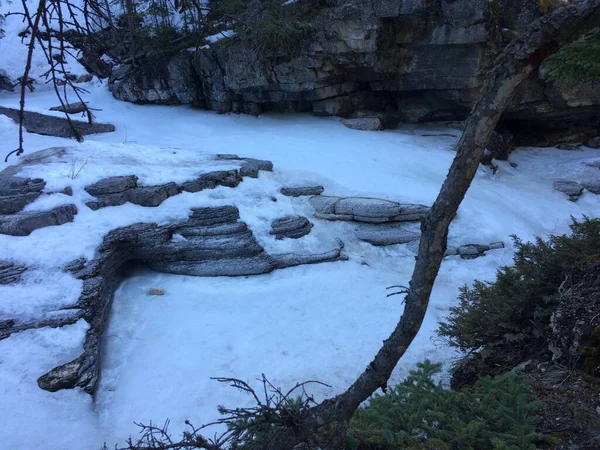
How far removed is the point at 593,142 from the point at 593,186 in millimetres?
3289

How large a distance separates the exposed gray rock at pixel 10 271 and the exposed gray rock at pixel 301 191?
4383 mm

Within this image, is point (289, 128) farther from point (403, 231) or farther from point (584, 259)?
point (584, 259)

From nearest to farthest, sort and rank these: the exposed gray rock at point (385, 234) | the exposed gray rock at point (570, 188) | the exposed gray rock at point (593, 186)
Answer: the exposed gray rock at point (385, 234) < the exposed gray rock at point (570, 188) < the exposed gray rock at point (593, 186)

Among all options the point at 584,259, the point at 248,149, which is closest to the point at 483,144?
the point at 584,259

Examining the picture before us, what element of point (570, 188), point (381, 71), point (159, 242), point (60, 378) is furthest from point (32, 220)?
point (570, 188)

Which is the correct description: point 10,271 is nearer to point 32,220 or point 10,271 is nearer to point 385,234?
point 32,220

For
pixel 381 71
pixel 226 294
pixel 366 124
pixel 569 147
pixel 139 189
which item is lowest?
pixel 226 294

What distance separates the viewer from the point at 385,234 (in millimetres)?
7586

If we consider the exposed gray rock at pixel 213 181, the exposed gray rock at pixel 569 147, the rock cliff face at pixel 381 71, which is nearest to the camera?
the exposed gray rock at pixel 213 181

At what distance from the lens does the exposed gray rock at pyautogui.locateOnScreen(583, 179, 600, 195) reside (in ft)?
32.0

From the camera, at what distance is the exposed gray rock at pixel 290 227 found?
7.24 meters

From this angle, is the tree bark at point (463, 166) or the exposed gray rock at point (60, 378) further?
the exposed gray rock at point (60, 378)

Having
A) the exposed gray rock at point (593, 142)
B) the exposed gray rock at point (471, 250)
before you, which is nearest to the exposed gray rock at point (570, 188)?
the exposed gray rock at point (593, 142)

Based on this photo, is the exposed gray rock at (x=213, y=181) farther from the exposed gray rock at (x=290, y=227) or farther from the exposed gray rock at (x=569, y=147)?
the exposed gray rock at (x=569, y=147)
